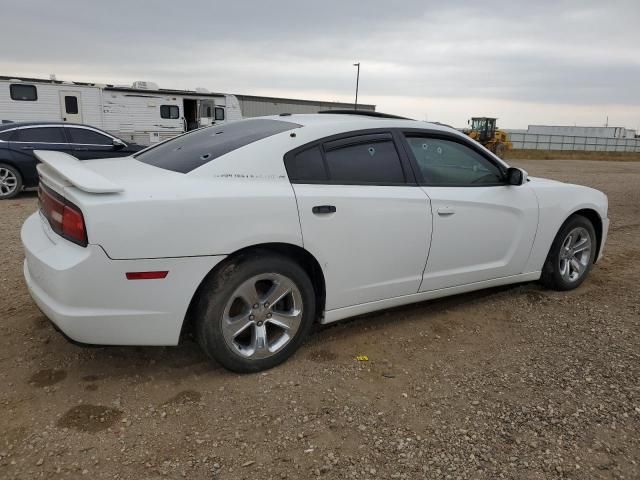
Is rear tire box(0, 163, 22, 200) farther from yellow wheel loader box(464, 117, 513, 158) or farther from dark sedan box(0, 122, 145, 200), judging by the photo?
yellow wheel loader box(464, 117, 513, 158)

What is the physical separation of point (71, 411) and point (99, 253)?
854 mm

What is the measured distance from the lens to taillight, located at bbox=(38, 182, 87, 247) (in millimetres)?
2475

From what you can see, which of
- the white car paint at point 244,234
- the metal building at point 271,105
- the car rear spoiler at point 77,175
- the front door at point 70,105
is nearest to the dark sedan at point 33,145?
the front door at point 70,105

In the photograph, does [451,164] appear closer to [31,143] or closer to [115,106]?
[31,143]

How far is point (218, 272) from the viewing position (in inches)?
109

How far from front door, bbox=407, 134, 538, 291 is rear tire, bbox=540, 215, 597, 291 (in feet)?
1.46

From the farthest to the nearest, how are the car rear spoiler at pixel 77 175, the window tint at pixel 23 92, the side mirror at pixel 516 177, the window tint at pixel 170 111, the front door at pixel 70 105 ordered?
1. the window tint at pixel 170 111
2. the front door at pixel 70 105
3. the window tint at pixel 23 92
4. the side mirror at pixel 516 177
5. the car rear spoiler at pixel 77 175

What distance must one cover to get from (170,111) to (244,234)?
16.1m

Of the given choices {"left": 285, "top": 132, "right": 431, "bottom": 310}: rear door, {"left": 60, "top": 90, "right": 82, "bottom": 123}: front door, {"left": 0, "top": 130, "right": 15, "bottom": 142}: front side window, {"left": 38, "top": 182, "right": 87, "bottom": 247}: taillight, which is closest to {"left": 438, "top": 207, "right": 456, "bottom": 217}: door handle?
{"left": 285, "top": 132, "right": 431, "bottom": 310}: rear door

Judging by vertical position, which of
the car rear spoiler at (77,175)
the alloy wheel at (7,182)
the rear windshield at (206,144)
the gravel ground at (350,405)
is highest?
the rear windshield at (206,144)

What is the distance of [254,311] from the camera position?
9.62 feet

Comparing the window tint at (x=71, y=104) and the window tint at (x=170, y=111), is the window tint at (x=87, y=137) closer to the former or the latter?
the window tint at (x=71, y=104)

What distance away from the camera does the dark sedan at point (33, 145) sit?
29.9 ft

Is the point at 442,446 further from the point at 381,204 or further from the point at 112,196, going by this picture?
the point at 112,196
